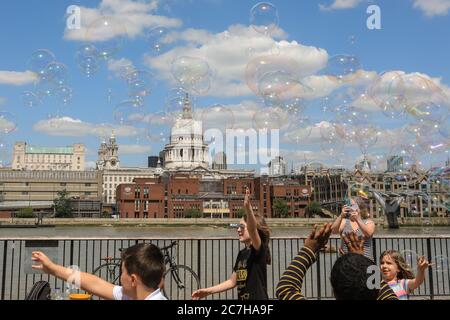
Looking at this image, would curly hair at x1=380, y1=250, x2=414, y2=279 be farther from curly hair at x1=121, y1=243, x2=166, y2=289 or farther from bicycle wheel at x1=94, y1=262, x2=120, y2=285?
bicycle wheel at x1=94, y1=262, x2=120, y2=285

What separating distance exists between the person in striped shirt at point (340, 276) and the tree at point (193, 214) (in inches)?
3044

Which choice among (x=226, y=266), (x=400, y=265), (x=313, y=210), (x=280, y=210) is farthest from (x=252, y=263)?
(x=280, y=210)

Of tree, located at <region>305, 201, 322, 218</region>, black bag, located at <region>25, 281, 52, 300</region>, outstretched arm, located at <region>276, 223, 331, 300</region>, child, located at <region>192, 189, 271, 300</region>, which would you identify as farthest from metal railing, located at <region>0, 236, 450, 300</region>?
tree, located at <region>305, 201, 322, 218</region>

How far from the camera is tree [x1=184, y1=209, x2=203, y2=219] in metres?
79.2

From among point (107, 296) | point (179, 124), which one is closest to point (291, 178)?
point (179, 124)

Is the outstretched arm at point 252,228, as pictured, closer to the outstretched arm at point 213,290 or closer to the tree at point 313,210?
the outstretched arm at point 213,290

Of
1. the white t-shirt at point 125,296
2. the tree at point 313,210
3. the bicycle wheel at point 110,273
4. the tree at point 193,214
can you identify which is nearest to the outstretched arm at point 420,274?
the white t-shirt at point 125,296

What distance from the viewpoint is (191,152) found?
3957 inches

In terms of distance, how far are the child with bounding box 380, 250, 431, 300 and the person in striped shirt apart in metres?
1.43

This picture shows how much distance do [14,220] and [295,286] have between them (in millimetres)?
82429
